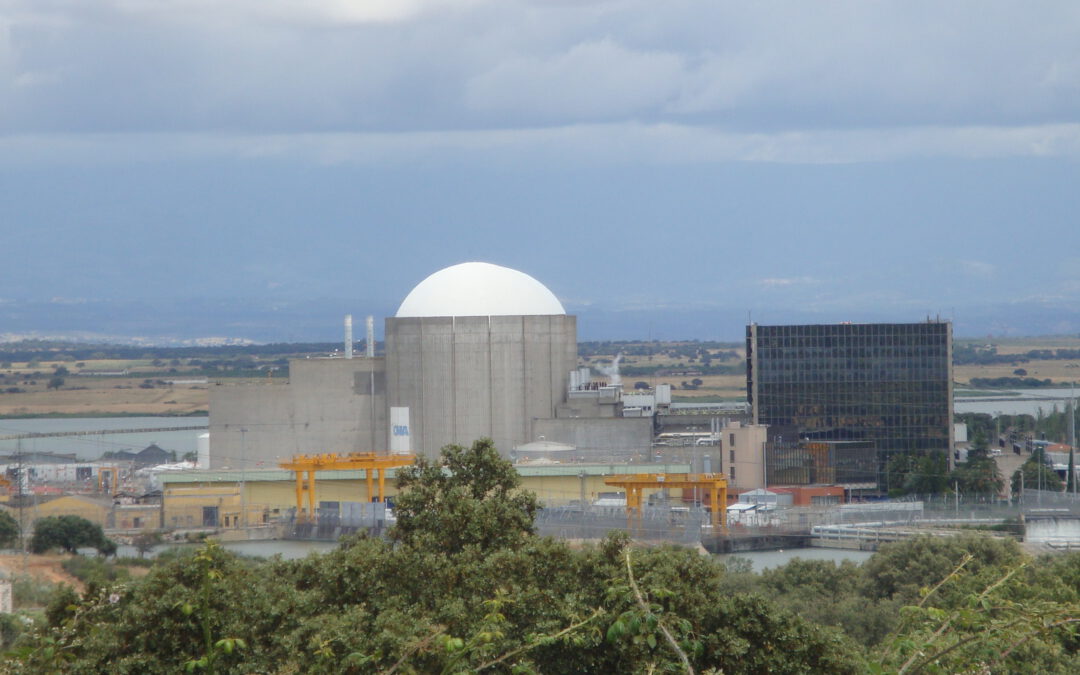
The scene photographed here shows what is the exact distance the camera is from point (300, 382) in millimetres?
66062

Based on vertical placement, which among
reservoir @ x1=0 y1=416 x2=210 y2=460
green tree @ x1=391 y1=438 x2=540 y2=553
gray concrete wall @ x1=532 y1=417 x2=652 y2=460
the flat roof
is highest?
green tree @ x1=391 y1=438 x2=540 y2=553

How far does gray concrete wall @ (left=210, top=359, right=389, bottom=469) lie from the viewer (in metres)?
65.4

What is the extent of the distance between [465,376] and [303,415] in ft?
23.1

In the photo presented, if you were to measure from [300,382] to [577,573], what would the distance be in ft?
169

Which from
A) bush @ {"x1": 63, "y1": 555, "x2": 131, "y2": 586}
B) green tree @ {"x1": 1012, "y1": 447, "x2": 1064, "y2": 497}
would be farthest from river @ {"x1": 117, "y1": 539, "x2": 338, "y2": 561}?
green tree @ {"x1": 1012, "y1": 447, "x2": 1064, "y2": 497}

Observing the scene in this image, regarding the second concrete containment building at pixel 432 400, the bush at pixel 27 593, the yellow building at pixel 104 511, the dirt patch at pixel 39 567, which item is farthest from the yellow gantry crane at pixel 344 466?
the bush at pixel 27 593

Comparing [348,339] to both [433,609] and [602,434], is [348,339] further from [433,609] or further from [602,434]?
[433,609]

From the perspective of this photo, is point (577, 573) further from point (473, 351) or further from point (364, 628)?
point (473, 351)

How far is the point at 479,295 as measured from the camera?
68125 millimetres

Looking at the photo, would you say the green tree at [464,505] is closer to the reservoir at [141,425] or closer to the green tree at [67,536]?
the green tree at [67,536]

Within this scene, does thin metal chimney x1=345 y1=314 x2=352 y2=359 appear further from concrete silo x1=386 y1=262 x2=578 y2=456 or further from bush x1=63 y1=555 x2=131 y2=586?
bush x1=63 y1=555 x2=131 y2=586

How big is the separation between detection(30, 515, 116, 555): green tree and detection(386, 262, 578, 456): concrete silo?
1898 centimetres

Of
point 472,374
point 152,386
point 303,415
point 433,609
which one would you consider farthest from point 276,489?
point 152,386

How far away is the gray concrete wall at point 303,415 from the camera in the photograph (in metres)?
65.4
